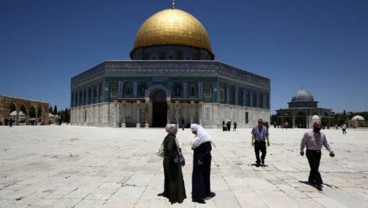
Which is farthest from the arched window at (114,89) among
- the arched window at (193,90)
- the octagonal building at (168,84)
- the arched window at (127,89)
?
the arched window at (193,90)

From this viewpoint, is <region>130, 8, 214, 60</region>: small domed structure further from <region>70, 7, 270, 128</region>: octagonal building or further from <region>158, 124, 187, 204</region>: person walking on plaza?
<region>158, 124, 187, 204</region>: person walking on plaza

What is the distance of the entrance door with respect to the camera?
3681cm

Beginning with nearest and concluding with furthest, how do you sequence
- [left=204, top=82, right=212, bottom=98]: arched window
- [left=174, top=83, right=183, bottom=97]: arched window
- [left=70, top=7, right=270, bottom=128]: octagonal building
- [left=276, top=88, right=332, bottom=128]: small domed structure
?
[left=70, top=7, right=270, bottom=128]: octagonal building < [left=204, top=82, right=212, bottom=98]: arched window < [left=174, top=83, right=183, bottom=97]: arched window < [left=276, top=88, right=332, bottom=128]: small domed structure

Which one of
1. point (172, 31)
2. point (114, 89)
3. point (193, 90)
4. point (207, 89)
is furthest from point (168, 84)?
point (172, 31)

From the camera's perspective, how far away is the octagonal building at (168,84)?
35.7 meters

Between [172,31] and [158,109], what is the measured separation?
33.6 ft

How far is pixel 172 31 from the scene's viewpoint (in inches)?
1571

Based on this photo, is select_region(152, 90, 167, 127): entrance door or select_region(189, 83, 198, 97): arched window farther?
select_region(152, 90, 167, 127): entrance door

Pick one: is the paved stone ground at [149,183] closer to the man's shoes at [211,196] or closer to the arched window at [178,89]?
the man's shoes at [211,196]

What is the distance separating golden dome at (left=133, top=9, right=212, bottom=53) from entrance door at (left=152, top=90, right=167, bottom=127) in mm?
7273

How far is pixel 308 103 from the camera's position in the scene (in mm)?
62469

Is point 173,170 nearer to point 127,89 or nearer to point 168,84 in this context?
point 168,84

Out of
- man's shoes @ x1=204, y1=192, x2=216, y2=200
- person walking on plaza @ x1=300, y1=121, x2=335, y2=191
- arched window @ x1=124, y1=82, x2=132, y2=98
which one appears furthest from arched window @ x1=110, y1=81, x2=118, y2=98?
man's shoes @ x1=204, y1=192, x2=216, y2=200

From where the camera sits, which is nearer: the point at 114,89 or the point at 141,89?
the point at 141,89
